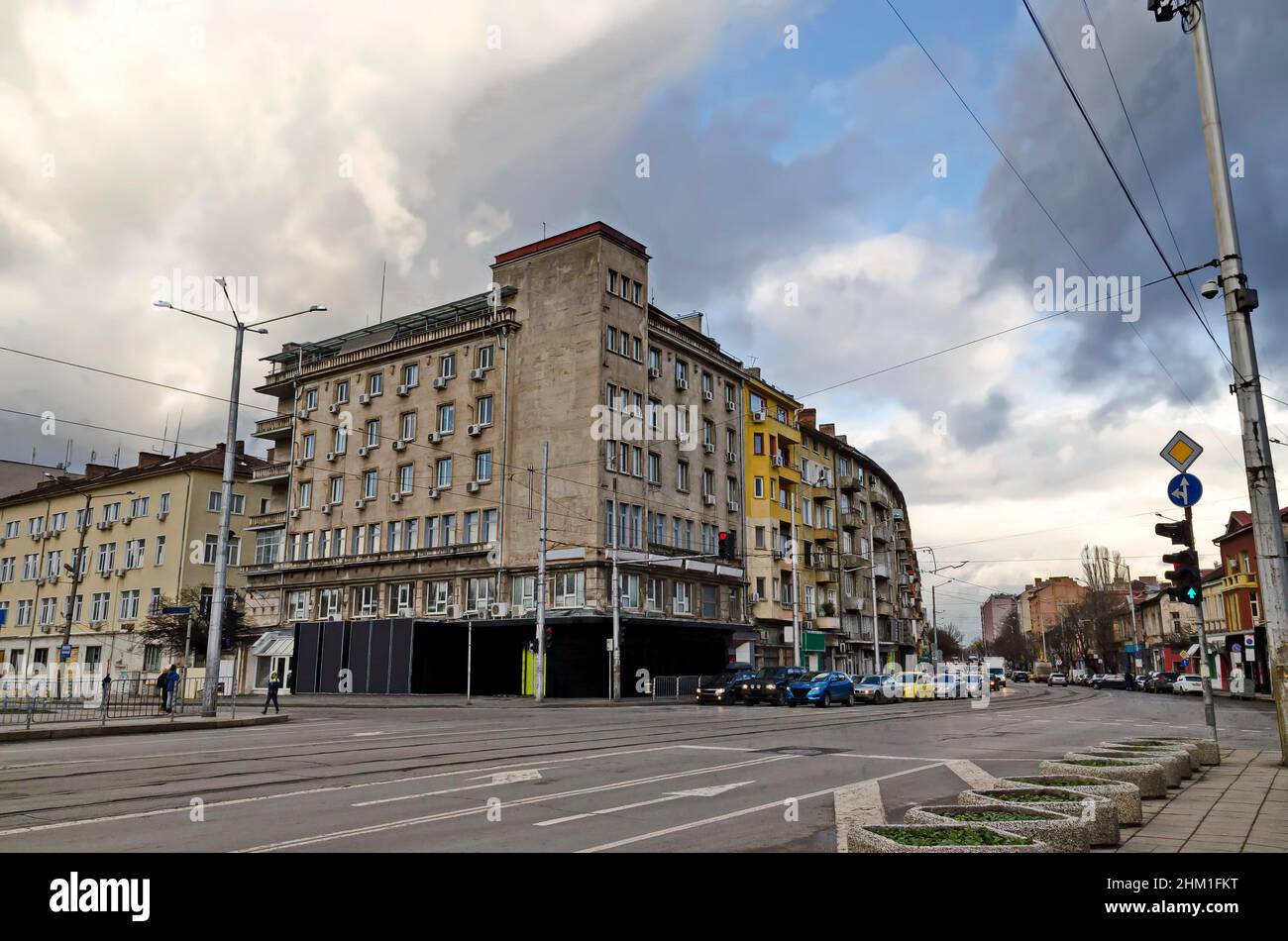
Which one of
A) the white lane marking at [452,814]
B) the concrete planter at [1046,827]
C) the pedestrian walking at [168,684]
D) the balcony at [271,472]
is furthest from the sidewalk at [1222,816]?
the balcony at [271,472]

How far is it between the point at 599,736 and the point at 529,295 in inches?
1279

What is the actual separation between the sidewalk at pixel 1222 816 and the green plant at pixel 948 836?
157cm

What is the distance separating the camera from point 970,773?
1260 centimetres

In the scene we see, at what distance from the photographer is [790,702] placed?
117 feet

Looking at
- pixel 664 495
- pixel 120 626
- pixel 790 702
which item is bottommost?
pixel 790 702

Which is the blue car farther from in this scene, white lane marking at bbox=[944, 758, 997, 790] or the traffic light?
the traffic light

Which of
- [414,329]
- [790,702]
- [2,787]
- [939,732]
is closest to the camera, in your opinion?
[2,787]

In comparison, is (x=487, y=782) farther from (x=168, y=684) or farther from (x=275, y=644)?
(x=275, y=644)

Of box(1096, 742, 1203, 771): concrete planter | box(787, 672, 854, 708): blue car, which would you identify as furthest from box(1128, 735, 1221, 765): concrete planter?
box(787, 672, 854, 708): blue car

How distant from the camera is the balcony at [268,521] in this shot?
186 feet

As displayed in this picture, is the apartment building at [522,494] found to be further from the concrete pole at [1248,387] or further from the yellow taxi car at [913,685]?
the concrete pole at [1248,387]
